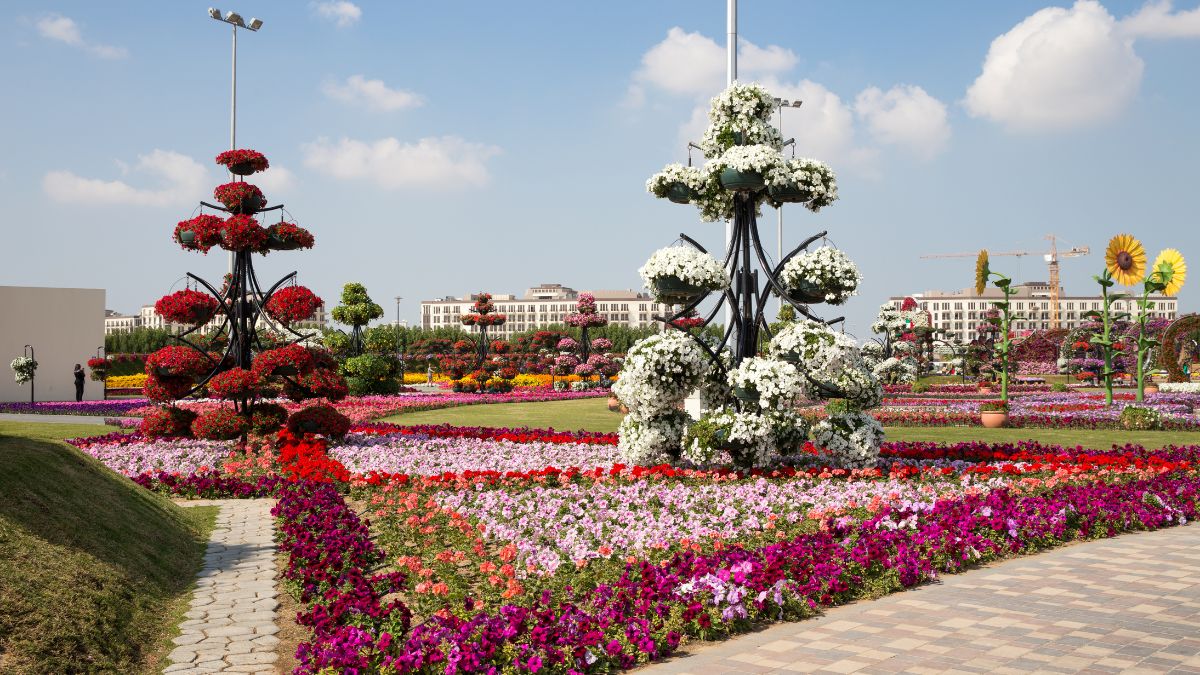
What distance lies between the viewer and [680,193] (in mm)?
13086

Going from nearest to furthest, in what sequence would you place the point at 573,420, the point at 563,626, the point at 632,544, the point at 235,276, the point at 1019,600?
the point at 563,626, the point at 1019,600, the point at 632,544, the point at 235,276, the point at 573,420

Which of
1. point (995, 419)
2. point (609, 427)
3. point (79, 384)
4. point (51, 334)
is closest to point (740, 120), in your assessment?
point (609, 427)

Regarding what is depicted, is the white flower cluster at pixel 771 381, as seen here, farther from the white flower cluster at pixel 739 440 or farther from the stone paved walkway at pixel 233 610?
the stone paved walkway at pixel 233 610

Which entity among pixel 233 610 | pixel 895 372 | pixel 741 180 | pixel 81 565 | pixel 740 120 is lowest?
pixel 233 610

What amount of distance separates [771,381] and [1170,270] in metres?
20.3

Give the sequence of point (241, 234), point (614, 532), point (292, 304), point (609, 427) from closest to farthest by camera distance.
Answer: point (614, 532), point (292, 304), point (241, 234), point (609, 427)

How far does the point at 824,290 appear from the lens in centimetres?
1236

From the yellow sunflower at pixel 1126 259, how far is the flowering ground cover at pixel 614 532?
50.6ft

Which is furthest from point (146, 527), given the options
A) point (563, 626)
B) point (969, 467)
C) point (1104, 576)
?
point (969, 467)

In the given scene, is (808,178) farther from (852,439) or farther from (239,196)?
(239,196)

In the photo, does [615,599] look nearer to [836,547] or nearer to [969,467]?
[836,547]

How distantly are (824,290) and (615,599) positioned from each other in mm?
7113

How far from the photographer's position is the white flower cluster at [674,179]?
12977 mm

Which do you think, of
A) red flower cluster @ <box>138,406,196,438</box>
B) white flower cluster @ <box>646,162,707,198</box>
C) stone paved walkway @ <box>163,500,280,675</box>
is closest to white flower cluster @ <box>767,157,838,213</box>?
white flower cluster @ <box>646,162,707,198</box>
